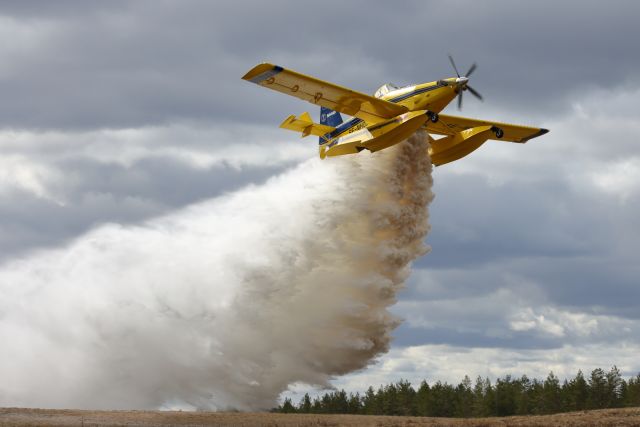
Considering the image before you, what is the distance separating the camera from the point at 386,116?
39.8 metres

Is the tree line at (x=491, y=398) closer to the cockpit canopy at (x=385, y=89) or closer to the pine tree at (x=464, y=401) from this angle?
the pine tree at (x=464, y=401)

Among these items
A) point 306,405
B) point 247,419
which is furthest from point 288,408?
point 247,419

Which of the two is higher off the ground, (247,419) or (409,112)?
(409,112)

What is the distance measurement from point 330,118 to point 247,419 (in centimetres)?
1776

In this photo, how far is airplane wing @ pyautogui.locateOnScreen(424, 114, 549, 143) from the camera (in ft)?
141

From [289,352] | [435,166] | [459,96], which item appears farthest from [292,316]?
[459,96]

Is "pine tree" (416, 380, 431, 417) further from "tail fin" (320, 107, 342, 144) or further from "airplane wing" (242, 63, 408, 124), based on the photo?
"airplane wing" (242, 63, 408, 124)

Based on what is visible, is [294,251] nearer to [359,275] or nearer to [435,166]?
[359,275]

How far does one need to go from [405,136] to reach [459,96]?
3466 mm

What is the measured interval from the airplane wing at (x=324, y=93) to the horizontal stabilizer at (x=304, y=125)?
4.76m

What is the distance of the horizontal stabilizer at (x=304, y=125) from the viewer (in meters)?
45.3

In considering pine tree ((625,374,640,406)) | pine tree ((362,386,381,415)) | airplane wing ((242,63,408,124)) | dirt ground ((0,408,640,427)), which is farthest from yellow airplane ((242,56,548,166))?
pine tree ((362,386,381,415))

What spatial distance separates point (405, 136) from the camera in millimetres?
39312

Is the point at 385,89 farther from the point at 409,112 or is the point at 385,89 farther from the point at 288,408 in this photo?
the point at 288,408
